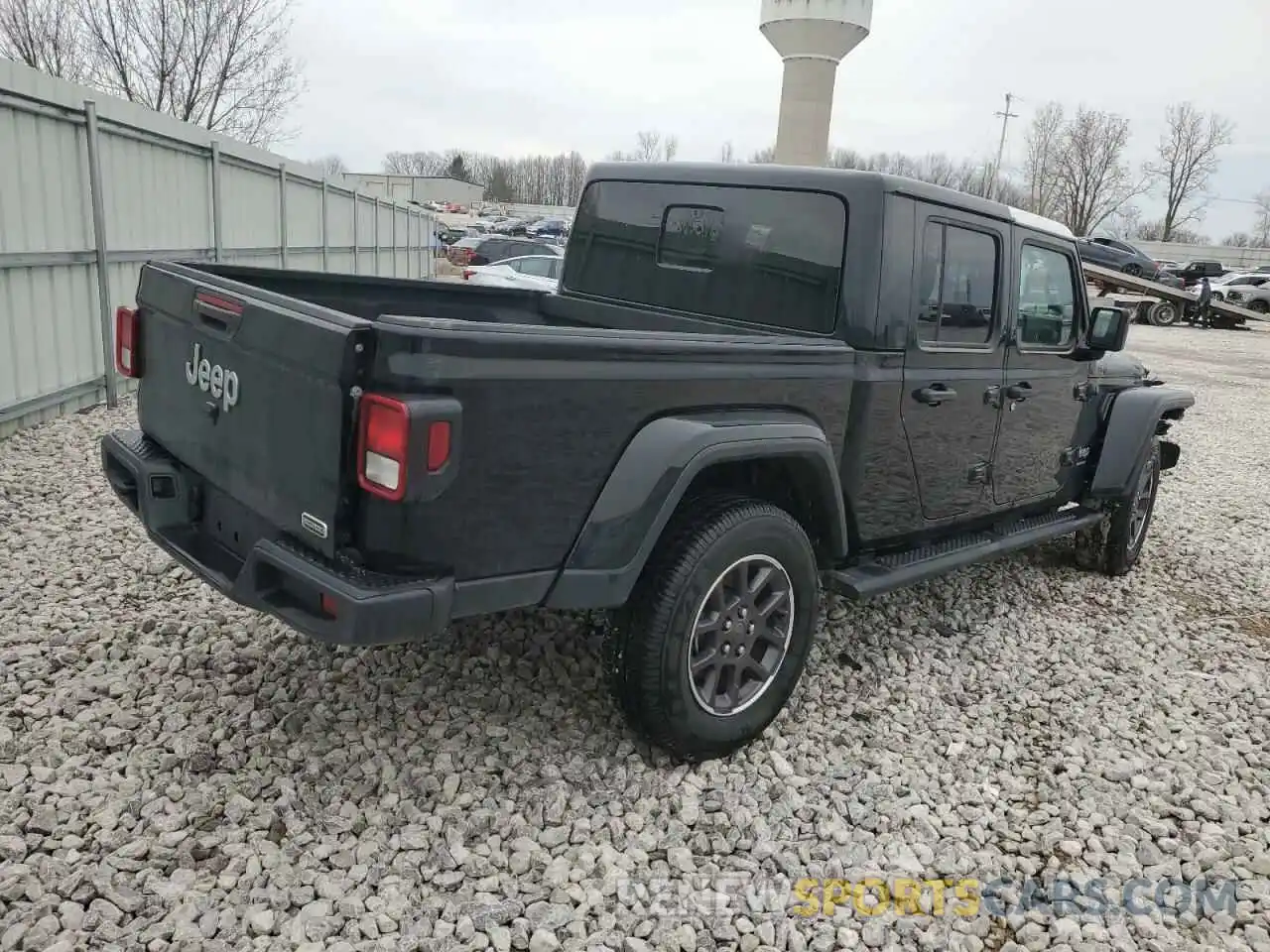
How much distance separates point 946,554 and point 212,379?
299 cm

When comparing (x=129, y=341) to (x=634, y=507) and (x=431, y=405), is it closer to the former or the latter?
(x=431, y=405)

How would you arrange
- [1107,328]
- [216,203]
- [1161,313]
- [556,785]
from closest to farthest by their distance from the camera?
[556,785] → [1107,328] → [216,203] → [1161,313]

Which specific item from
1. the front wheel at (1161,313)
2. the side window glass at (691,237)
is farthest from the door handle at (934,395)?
the front wheel at (1161,313)

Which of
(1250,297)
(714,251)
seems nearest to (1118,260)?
(1250,297)

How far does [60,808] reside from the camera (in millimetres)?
2836

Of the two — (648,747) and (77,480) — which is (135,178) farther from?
(648,747)

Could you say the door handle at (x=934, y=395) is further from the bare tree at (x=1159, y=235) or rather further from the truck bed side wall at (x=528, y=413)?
the bare tree at (x=1159, y=235)

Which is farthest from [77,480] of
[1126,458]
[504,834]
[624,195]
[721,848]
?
[1126,458]

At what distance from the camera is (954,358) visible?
158 inches

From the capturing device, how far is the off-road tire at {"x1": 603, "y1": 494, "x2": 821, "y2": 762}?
9.96ft

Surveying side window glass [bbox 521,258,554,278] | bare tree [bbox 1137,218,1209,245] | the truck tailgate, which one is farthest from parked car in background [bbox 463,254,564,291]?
bare tree [bbox 1137,218,1209,245]

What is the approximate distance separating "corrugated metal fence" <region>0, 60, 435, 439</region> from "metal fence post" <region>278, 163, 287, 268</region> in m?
0.89

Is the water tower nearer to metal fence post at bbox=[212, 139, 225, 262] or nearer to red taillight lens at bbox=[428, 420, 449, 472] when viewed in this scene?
metal fence post at bbox=[212, 139, 225, 262]

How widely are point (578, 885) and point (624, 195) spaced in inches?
115
